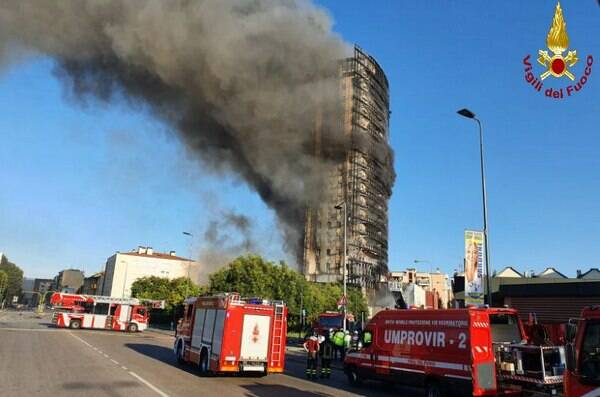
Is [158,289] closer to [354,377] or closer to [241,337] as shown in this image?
[241,337]

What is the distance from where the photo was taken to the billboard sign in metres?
13.8

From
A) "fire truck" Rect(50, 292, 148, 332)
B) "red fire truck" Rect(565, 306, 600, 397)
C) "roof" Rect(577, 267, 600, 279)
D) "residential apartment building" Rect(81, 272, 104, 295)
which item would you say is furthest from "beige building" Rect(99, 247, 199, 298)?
"red fire truck" Rect(565, 306, 600, 397)

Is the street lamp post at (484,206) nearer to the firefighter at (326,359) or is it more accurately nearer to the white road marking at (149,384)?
the firefighter at (326,359)

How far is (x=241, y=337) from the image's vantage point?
1344 centimetres

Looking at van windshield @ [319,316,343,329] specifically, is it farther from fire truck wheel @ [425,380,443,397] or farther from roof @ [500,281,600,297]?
fire truck wheel @ [425,380,443,397]

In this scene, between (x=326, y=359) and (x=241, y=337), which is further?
(x=326, y=359)

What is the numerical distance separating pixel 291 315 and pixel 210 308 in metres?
27.4

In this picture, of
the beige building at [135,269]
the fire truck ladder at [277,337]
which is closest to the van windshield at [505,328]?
the fire truck ladder at [277,337]

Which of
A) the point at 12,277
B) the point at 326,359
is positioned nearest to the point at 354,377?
the point at 326,359

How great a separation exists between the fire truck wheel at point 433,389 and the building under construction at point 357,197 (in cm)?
5122

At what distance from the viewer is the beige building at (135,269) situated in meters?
85.7

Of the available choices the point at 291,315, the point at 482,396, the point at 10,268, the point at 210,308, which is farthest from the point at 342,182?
the point at 10,268

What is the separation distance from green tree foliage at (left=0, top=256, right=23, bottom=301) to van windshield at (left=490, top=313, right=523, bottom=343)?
135m

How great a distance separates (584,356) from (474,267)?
8869 mm
